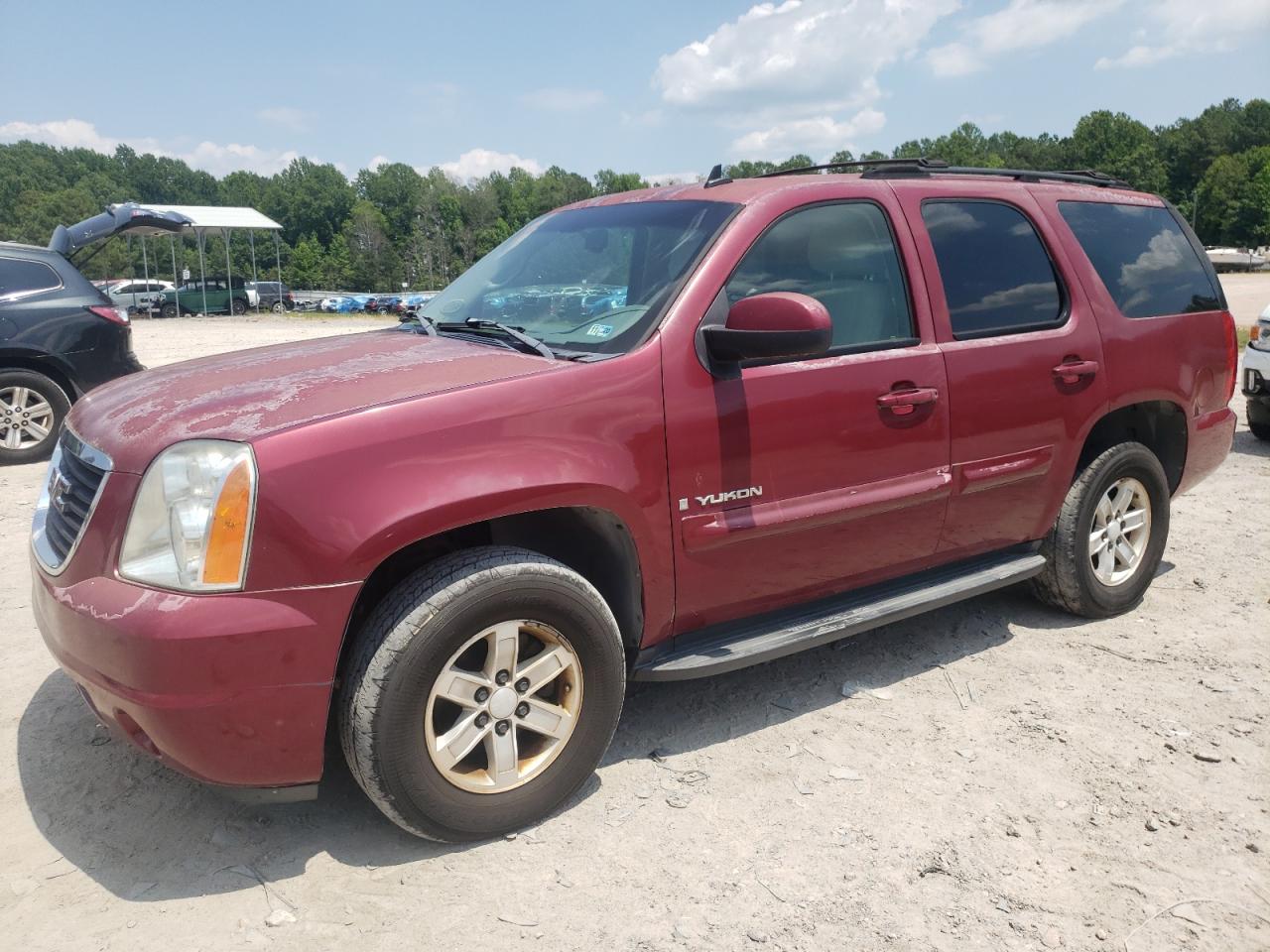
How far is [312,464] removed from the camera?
2.32 meters

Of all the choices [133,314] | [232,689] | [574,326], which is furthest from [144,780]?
[133,314]

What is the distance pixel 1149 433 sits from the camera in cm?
457

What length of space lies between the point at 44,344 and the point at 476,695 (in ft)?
23.0

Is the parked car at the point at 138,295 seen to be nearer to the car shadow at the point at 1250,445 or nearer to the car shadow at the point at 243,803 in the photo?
the car shadow at the point at 1250,445

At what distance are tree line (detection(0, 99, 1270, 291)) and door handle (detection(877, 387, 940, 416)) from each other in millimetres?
66179

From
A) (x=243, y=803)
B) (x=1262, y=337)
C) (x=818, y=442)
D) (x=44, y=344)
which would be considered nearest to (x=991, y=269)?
(x=818, y=442)

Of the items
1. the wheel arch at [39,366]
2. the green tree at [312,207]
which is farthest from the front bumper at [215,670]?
the green tree at [312,207]

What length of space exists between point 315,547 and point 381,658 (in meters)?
0.33

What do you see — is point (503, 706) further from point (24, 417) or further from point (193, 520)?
point (24, 417)

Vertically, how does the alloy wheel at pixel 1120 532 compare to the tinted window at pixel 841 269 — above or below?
below

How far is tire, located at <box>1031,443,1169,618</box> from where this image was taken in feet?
13.6

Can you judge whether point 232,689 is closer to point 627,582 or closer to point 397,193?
point 627,582

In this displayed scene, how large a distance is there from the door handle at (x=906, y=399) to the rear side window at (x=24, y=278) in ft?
24.6

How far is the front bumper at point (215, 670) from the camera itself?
2.23 m
